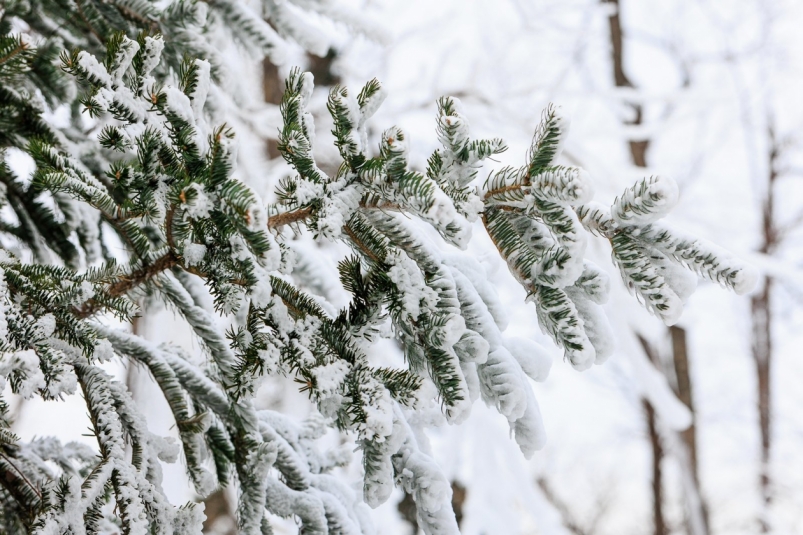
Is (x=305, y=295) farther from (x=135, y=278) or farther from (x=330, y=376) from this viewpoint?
(x=135, y=278)

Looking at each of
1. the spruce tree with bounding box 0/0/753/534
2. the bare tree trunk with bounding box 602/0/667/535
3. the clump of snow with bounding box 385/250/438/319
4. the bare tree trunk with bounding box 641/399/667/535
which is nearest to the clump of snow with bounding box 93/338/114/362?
the spruce tree with bounding box 0/0/753/534

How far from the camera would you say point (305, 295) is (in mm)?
958

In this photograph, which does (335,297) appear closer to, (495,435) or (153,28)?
(153,28)

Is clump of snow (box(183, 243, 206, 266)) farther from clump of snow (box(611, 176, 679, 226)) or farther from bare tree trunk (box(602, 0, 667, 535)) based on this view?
bare tree trunk (box(602, 0, 667, 535))

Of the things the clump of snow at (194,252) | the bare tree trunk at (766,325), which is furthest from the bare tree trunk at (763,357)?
the clump of snow at (194,252)

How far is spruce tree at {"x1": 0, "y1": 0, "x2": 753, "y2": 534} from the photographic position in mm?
725

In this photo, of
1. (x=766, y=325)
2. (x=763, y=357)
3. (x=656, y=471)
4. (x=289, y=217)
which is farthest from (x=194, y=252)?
(x=763, y=357)

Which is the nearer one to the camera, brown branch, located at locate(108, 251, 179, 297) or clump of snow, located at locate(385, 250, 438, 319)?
clump of snow, located at locate(385, 250, 438, 319)

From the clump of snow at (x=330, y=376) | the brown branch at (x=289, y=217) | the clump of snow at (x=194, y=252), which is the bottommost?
the clump of snow at (x=330, y=376)

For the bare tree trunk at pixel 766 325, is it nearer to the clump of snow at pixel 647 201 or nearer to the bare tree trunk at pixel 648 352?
the bare tree trunk at pixel 648 352

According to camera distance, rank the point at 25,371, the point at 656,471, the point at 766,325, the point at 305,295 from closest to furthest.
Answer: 1. the point at 25,371
2. the point at 305,295
3. the point at 656,471
4. the point at 766,325

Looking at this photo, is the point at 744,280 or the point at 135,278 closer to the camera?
the point at 744,280

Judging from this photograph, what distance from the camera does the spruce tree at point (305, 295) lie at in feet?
2.38

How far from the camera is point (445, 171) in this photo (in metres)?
0.78
